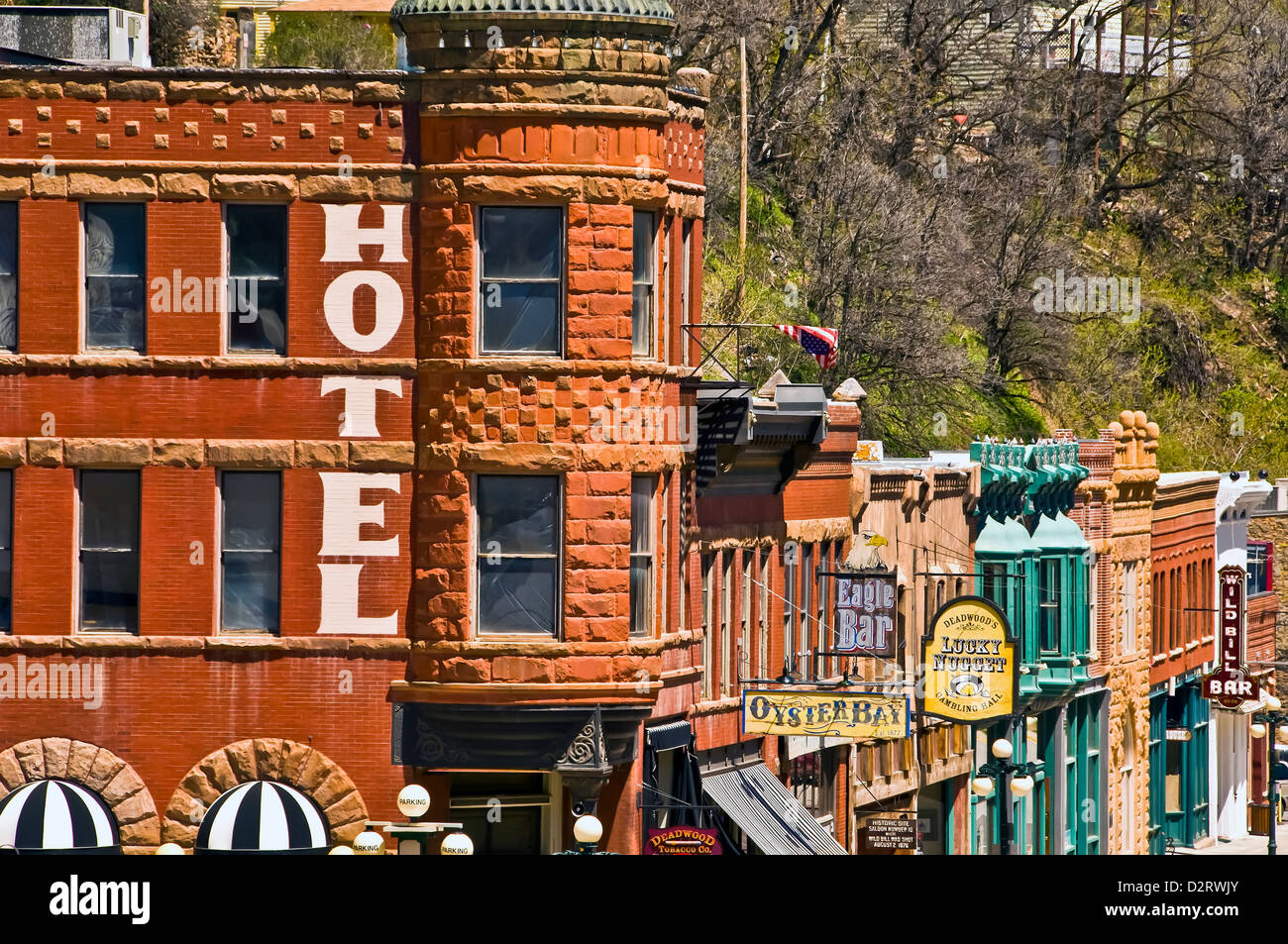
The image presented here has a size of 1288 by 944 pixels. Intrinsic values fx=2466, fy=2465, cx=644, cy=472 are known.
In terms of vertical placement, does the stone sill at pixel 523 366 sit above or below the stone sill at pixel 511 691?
above

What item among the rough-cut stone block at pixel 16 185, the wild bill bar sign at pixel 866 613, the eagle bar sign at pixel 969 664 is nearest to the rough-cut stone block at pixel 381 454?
the rough-cut stone block at pixel 16 185

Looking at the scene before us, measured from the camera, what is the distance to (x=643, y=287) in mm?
Answer: 31031

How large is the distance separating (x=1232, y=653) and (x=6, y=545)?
4663cm

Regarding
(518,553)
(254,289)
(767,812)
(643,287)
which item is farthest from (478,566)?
(767,812)

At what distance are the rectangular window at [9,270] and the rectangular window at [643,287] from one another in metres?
7.58

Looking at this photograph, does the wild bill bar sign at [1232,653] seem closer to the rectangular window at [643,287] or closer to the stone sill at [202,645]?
the rectangular window at [643,287]

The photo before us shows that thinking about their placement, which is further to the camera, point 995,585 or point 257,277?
point 995,585

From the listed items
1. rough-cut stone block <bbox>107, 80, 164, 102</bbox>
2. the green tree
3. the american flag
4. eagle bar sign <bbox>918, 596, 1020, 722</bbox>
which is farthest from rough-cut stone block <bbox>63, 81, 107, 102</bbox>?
the green tree

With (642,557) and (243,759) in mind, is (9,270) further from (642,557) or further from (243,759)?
(642,557)

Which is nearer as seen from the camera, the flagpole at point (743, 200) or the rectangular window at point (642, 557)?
the rectangular window at point (642, 557)

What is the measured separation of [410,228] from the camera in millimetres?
30016

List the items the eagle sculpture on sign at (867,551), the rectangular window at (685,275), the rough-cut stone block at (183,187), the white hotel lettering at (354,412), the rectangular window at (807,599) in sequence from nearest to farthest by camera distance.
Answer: the rough-cut stone block at (183,187) → the white hotel lettering at (354,412) → the rectangular window at (685,275) → the rectangular window at (807,599) → the eagle sculpture on sign at (867,551)

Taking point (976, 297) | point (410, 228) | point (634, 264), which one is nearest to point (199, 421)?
point (410, 228)

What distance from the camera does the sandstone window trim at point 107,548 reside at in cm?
3016
